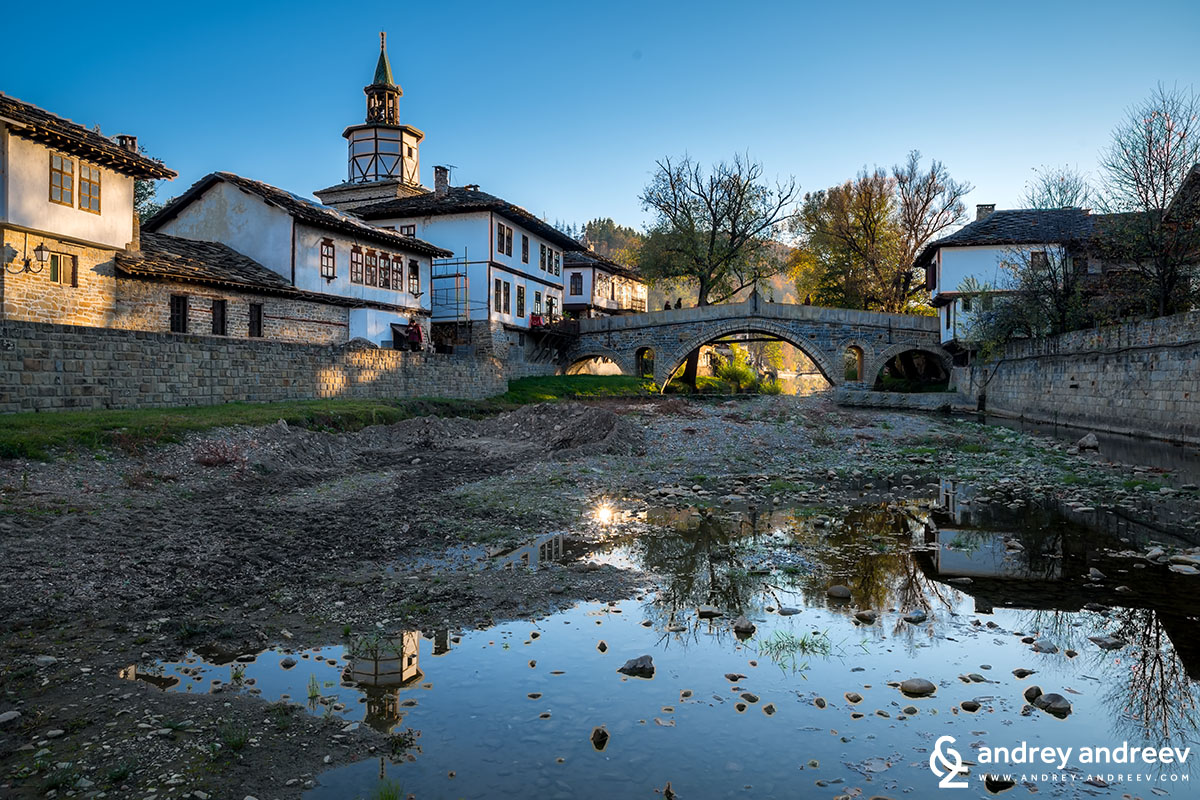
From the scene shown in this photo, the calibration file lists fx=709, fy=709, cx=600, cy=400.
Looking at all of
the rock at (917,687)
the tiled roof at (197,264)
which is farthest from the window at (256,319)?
the rock at (917,687)

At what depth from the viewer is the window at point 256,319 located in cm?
2725

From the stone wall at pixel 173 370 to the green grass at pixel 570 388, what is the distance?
5744mm

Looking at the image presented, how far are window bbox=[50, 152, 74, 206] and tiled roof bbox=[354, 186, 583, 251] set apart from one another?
18417 mm

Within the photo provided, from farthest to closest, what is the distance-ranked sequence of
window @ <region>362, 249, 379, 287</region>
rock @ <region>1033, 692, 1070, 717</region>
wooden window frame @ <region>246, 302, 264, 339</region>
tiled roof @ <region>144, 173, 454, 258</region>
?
1. window @ <region>362, 249, 379, 287</region>
2. tiled roof @ <region>144, 173, 454, 258</region>
3. wooden window frame @ <region>246, 302, 264, 339</region>
4. rock @ <region>1033, 692, 1070, 717</region>

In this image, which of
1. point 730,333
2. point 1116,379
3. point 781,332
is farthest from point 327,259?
point 1116,379

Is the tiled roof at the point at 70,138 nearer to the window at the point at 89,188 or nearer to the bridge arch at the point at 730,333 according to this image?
the window at the point at 89,188

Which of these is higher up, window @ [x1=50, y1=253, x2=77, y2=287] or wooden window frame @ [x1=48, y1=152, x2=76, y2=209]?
wooden window frame @ [x1=48, y1=152, x2=76, y2=209]

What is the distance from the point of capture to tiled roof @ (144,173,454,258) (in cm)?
2870

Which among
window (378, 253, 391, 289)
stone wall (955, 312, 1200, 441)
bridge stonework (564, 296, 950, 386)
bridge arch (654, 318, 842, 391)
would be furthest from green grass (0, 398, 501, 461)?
bridge stonework (564, 296, 950, 386)

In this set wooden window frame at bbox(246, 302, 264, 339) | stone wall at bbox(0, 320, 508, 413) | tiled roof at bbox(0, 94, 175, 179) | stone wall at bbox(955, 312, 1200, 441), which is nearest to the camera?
stone wall at bbox(0, 320, 508, 413)

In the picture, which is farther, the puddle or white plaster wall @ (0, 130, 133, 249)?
white plaster wall @ (0, 130, 133, 249)

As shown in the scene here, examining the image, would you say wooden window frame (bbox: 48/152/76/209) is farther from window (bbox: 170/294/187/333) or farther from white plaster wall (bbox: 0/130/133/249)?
window (bbox: 170/294/187/333)

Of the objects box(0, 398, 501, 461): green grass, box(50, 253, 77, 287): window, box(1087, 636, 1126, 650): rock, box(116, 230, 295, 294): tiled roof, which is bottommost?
box(1087, 636, 1126, 650): rock

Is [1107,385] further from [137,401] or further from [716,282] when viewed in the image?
[716,282]
